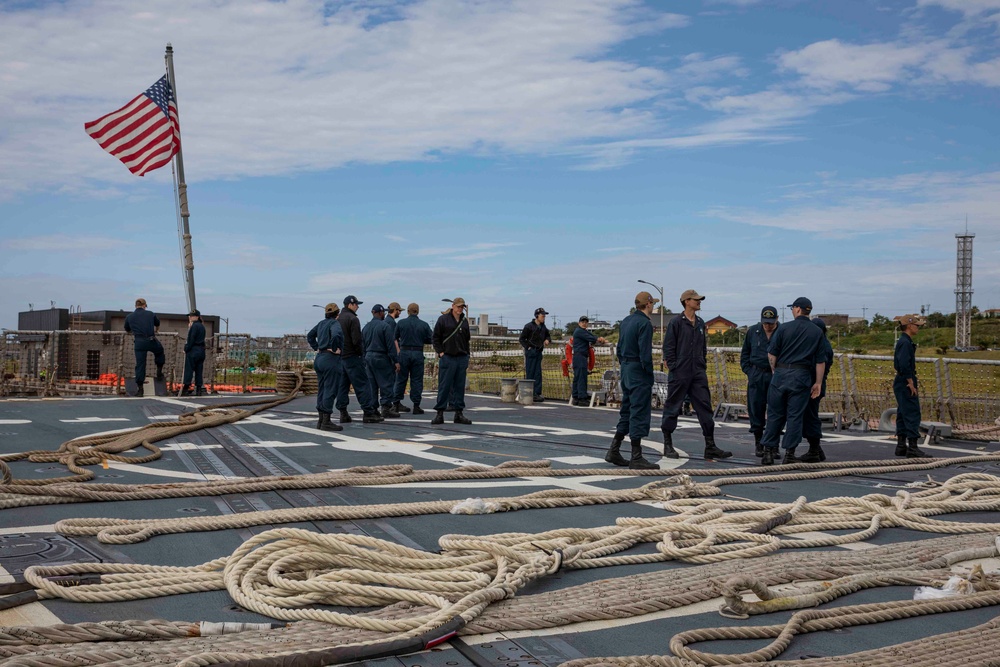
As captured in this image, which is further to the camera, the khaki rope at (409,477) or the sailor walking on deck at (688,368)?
the sailor walking on deck at (688,368)

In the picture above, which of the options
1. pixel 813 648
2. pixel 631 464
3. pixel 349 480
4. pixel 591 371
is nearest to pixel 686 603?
pixel 813 648

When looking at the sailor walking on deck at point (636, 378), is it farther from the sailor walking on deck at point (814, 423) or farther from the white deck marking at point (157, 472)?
the white deck marking at point (157, 472)

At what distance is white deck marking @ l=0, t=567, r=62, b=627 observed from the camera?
150 inches

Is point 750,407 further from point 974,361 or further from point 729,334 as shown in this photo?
point 729,334

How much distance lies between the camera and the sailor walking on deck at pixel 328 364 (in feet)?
42.8

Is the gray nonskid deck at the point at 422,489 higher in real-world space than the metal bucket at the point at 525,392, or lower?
lower

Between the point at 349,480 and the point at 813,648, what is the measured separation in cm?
478

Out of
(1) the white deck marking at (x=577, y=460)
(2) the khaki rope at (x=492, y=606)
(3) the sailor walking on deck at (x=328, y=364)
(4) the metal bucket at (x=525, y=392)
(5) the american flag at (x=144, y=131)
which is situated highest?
(5) the american flag at (x=144, y=131)

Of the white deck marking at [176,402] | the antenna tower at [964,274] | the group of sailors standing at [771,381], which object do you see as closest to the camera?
the group of sailors standing at [771,381]

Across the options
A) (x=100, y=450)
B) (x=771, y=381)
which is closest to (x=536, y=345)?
(x=771, y=381)

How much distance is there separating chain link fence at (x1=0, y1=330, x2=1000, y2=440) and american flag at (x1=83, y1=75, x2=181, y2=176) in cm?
397

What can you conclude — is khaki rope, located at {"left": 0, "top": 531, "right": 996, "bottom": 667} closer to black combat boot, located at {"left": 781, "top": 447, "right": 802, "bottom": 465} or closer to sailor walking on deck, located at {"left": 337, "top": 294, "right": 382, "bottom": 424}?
black combat boot, located at {"left": 781, "top": 447, "right": 802, "bottom": 465}

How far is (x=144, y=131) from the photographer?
2053cm

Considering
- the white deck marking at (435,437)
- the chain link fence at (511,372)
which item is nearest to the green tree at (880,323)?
the chain link fence at (511,372)
